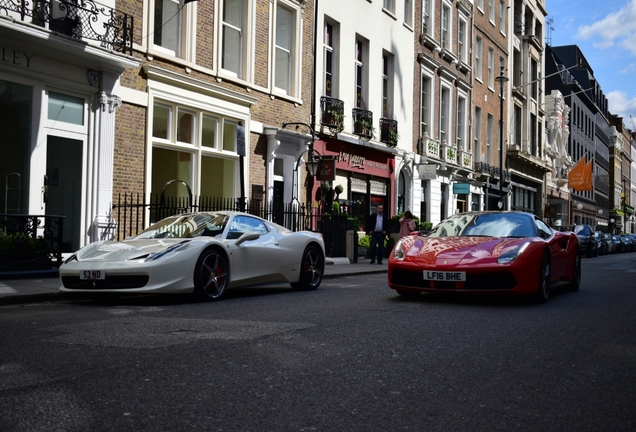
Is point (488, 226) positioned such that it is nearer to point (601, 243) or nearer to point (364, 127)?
point (364, 127)

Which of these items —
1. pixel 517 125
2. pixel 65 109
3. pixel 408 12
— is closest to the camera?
pixel 65 109

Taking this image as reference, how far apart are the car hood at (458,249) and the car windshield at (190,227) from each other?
8.85 ft

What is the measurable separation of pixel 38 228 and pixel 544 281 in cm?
876

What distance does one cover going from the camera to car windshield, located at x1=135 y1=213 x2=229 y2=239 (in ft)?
33.5

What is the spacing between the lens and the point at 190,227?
34.2 ft

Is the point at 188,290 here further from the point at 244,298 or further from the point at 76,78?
the point at 76,78

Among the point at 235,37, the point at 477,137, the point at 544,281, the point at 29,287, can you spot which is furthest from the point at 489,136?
the point at 29,287

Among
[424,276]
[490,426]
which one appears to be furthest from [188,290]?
[490,426]

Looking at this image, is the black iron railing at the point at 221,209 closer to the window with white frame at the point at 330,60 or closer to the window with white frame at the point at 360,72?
the window with white frame at the point at 330,60

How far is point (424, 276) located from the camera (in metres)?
9.59

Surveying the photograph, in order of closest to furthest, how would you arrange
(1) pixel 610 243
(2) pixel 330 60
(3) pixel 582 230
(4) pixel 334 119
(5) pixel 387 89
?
(4) pixel 334 119 → (2) pixel 330 60 → (5) pixel 387 89 → (3) pixel 582 230 → (1) pixel 610 243

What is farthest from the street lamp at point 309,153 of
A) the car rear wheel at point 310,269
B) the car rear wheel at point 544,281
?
the car rear wheel at point 544,281

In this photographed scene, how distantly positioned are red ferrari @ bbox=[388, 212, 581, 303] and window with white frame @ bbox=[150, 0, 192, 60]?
894 centimetres

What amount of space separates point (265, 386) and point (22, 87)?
36.7 feet
